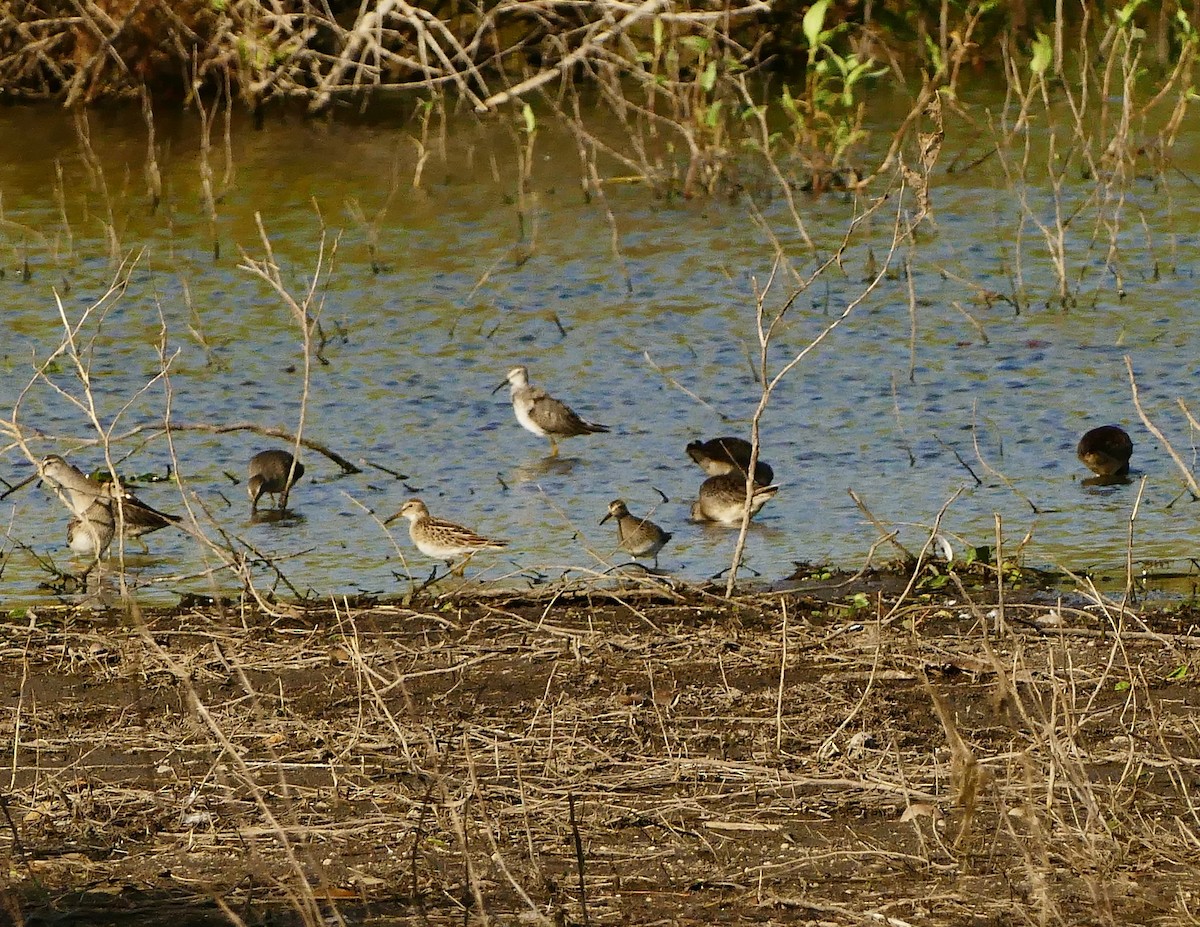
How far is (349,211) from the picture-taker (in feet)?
56.7

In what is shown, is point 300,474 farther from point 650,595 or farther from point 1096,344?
point 1096,344

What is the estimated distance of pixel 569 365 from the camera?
12969 millimetres

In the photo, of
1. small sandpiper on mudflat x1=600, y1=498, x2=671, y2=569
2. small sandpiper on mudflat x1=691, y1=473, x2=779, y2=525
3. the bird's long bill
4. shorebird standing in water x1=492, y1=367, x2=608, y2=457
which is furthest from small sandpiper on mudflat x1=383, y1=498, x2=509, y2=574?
shorebird standing in water x1=492, y1=367, x2=608, y2=457

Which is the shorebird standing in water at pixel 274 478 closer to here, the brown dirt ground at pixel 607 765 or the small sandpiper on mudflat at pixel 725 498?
the small sandpiper on mudflat at pixel 725 498

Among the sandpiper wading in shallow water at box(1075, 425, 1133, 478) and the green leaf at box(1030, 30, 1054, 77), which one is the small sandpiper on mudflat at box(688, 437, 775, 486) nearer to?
the sandpiper wading in shallow water at box(1075, 425, 1133, 478)

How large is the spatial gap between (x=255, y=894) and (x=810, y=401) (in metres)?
7.20

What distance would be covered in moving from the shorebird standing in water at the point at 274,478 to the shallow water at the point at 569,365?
130 millimetres

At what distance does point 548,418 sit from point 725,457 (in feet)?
4.26

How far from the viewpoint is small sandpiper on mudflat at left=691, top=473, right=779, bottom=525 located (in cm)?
890

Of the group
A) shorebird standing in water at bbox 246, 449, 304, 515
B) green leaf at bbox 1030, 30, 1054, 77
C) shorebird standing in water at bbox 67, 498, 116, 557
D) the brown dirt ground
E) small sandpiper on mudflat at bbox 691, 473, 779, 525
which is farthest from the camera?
green leaf at bbox 1030, 30, 1054, 77

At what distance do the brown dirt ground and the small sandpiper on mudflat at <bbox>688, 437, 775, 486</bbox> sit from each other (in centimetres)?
254

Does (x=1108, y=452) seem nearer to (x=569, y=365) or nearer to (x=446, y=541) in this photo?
(x=446, y=541)

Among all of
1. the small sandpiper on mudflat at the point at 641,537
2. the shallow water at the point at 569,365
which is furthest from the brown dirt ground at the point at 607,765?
the small sandpiper on mudflat at the point at 641,537

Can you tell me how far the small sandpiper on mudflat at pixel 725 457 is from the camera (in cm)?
1001
